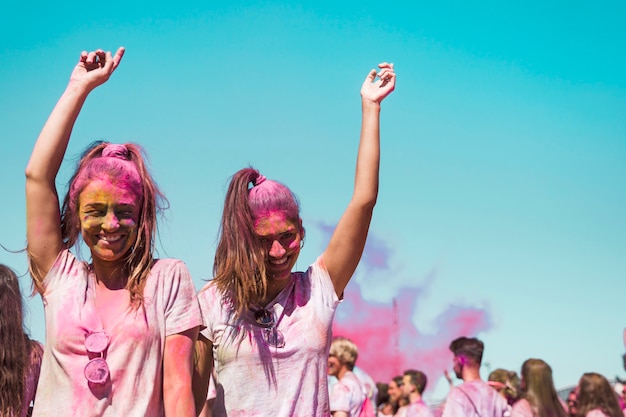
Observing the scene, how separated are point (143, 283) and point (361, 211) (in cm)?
118

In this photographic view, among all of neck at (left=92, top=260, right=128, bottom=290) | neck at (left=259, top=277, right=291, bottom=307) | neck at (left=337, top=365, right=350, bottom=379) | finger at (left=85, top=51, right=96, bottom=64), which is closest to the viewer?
neck at (left=92, top=260, right=128, bottom=290)

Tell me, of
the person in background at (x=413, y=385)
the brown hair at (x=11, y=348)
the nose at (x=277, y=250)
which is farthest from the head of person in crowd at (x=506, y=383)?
the brown hair at (x=11, y=348)

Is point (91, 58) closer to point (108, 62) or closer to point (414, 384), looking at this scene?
point (108, 62)

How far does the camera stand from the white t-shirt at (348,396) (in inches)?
384

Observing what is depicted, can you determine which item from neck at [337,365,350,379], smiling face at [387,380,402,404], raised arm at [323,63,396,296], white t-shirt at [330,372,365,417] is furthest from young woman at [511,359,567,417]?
smiling face at [387,380,402,404]

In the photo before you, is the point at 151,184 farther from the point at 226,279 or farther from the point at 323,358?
the point at 323,358

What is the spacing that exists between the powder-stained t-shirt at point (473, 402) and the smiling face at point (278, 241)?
5067 millimetres

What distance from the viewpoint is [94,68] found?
409 centimetres

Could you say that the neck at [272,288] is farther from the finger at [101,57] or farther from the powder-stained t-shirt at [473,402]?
the powder-stained t-shirt at [473,402]

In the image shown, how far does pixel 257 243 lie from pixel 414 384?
8.63 meters

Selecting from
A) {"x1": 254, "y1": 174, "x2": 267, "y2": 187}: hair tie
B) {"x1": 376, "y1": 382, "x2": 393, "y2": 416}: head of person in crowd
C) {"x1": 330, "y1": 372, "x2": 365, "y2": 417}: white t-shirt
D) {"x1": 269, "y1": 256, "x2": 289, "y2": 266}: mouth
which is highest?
{"x1": 254, "y1": 174, "x2": 267, "y2": 187}: hair tie

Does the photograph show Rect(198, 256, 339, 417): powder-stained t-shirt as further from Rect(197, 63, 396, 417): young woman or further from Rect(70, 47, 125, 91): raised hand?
Rect(70, 47, 125, 91): raised hand

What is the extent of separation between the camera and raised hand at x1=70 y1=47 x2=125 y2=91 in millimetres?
4012

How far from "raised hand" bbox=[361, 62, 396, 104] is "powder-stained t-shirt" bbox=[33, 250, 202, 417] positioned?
4.82 feet
